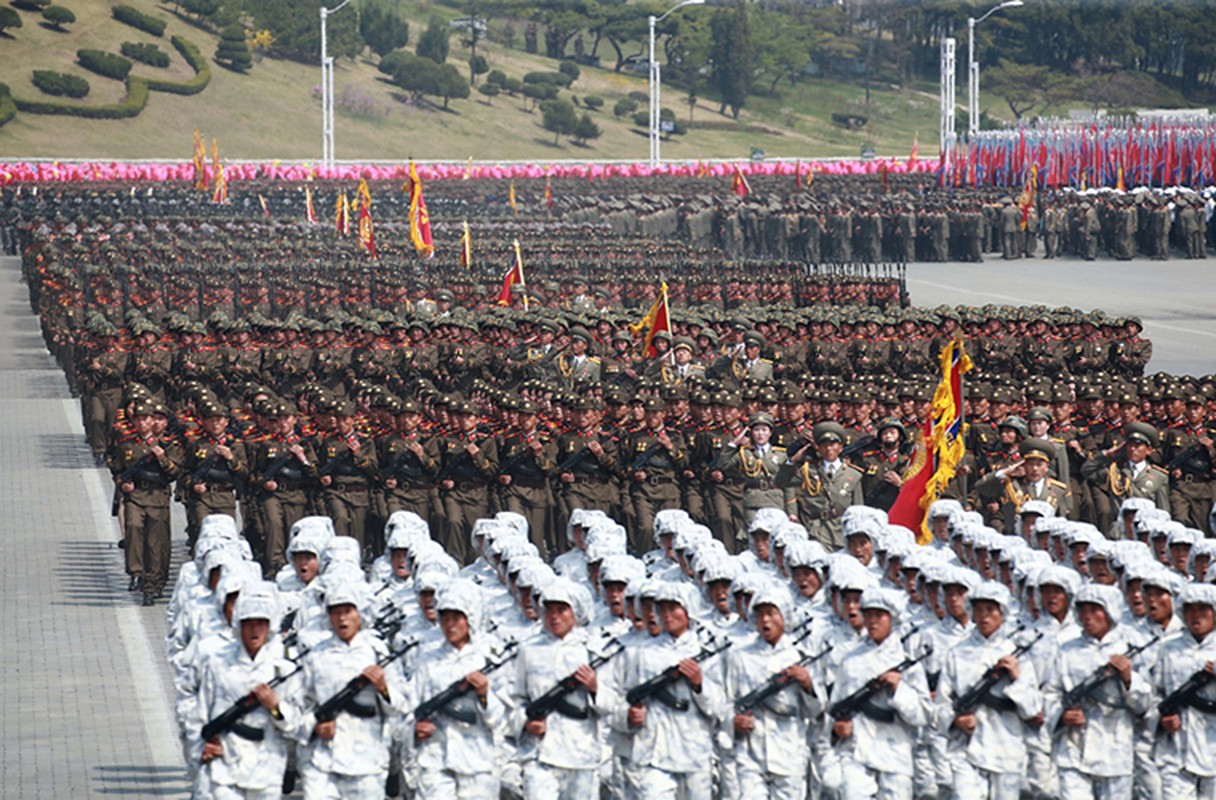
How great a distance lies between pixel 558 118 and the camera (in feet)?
367

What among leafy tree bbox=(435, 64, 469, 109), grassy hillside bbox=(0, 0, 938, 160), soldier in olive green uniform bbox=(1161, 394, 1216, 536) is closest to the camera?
soldier in olive green uniform bbox=(1161, 394, 1216, 536)

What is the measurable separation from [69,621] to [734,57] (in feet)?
358

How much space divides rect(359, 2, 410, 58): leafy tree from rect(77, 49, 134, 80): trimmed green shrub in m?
18.1

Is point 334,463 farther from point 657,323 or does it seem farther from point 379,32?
point 379,32

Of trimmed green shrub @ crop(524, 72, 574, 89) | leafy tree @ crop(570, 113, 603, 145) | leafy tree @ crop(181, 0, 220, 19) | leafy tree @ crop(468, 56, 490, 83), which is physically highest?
leafy tree @ crop(181, 0, 220, 19)

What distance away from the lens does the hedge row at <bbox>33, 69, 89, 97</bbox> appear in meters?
96.8

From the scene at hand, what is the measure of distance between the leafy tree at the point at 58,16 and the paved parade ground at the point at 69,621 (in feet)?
232

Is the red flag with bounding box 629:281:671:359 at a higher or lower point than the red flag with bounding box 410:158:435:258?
lower

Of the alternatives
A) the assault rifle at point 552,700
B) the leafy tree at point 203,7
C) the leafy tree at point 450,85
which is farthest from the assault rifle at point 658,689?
the leafy tree at point 203,7

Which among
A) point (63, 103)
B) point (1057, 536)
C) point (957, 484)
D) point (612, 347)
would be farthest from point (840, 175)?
point (1057, 536)

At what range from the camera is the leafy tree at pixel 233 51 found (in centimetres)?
10731

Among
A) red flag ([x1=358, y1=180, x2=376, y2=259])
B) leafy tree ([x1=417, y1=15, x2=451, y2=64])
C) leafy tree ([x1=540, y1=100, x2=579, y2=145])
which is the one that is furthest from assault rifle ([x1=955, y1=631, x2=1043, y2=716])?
leafy tree ([x1=417, y1=15, x2=451, y2=64])

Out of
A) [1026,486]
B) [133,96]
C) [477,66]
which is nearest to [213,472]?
[1026,486]

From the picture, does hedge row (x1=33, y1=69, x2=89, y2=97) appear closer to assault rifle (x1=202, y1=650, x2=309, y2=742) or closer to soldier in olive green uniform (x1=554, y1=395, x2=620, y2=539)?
soldier in olive green uniform (x1=554, y1=395, x2=620, y2=539)
